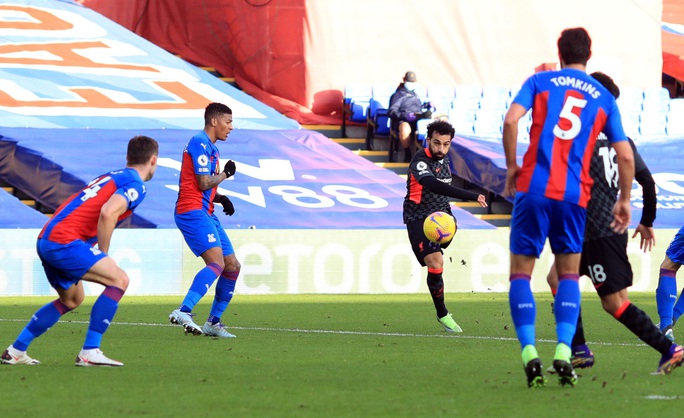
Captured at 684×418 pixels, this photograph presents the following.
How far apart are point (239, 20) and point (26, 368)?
61.8 feet

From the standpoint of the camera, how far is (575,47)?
6.72 metres

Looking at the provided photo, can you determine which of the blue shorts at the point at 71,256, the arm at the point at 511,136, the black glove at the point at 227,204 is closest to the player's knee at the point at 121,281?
the blue shorts at the point at 71,256

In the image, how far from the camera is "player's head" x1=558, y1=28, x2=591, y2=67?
6723 millimetres

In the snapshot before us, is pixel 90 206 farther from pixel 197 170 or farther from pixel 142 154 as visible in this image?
pixel 197 170

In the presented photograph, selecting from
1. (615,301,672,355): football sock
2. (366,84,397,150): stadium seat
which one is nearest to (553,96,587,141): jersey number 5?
(615,301,672,355): football sock

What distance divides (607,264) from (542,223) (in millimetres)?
985

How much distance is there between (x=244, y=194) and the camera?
19.8 meters

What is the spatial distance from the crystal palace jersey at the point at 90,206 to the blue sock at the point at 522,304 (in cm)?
236

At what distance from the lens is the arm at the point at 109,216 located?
7.43 m

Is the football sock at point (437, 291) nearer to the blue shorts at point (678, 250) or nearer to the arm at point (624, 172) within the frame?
the blue shorts at point (678, 250)

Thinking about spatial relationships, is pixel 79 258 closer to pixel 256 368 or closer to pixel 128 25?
pixel 256 368

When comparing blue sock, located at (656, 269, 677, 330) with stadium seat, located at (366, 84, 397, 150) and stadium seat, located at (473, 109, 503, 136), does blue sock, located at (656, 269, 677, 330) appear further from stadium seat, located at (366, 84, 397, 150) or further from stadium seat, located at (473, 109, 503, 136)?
stadium seat, located at (473, 109, 503, 136)

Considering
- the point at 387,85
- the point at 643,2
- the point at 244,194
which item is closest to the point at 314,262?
the point at 244,194

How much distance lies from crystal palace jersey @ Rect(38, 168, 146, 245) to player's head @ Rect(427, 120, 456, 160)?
4.04 meters
